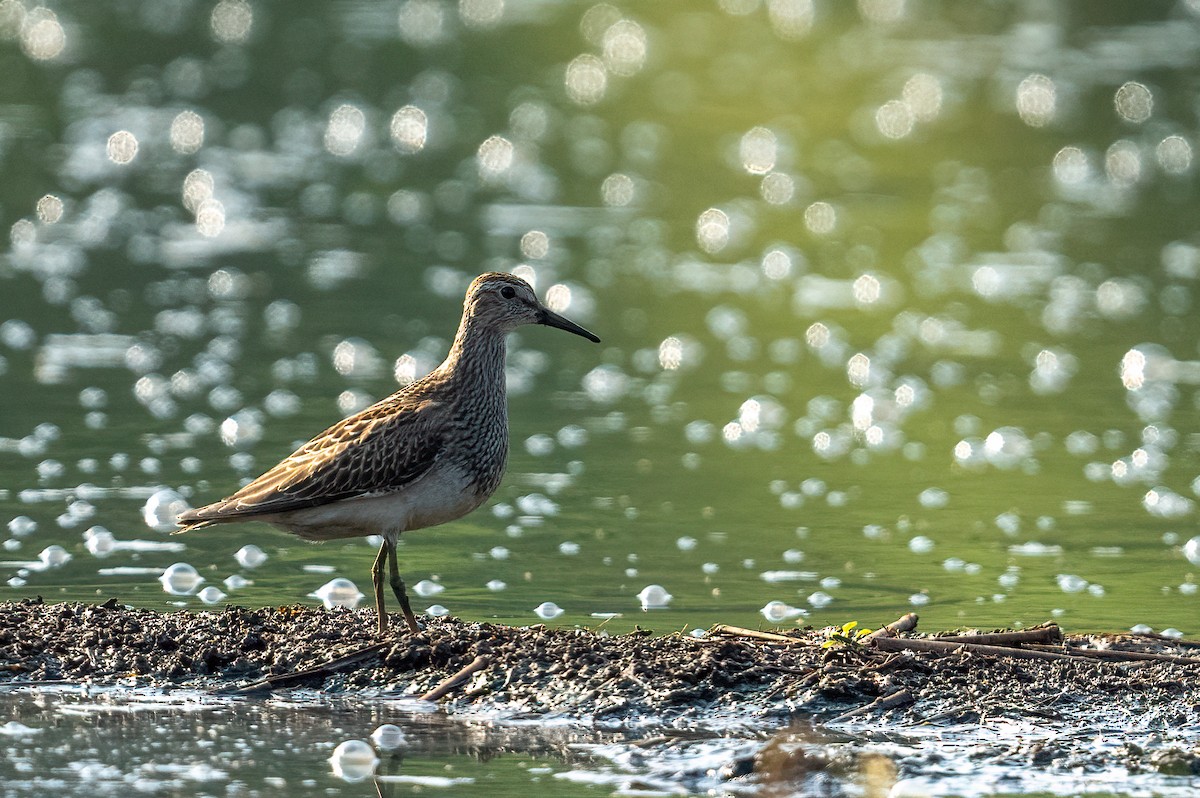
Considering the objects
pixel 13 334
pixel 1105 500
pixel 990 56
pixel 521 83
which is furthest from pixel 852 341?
pixel 990 56

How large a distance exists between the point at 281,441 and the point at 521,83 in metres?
19.7

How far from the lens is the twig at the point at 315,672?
8500mm

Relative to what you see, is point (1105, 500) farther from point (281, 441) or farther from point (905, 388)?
point (281, 441)

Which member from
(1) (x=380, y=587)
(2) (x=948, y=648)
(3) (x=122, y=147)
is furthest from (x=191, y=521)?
(3) (x=122, y=147)

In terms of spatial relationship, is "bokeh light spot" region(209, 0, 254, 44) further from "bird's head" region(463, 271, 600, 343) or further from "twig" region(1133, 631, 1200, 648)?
"twig" region(1133, 631, 1200, 648)

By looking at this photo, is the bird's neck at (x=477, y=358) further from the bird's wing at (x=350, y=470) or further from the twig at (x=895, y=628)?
the twig at (x=895, y=628)

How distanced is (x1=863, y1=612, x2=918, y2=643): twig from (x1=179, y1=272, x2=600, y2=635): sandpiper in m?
2.03

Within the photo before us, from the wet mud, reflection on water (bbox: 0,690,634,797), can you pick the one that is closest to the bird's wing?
the wet mud

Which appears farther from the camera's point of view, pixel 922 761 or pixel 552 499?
pixel 552 499

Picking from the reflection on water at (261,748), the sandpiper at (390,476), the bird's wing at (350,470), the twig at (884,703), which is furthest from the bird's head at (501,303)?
the twig at (884,703)

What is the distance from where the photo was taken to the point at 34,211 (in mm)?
22641

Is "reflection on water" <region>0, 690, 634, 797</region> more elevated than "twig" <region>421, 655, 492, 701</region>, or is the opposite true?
"twig" <region>421, 655, 492, 701</region>

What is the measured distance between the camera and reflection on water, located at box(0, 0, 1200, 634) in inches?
454

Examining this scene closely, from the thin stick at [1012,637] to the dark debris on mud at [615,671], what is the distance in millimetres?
176
